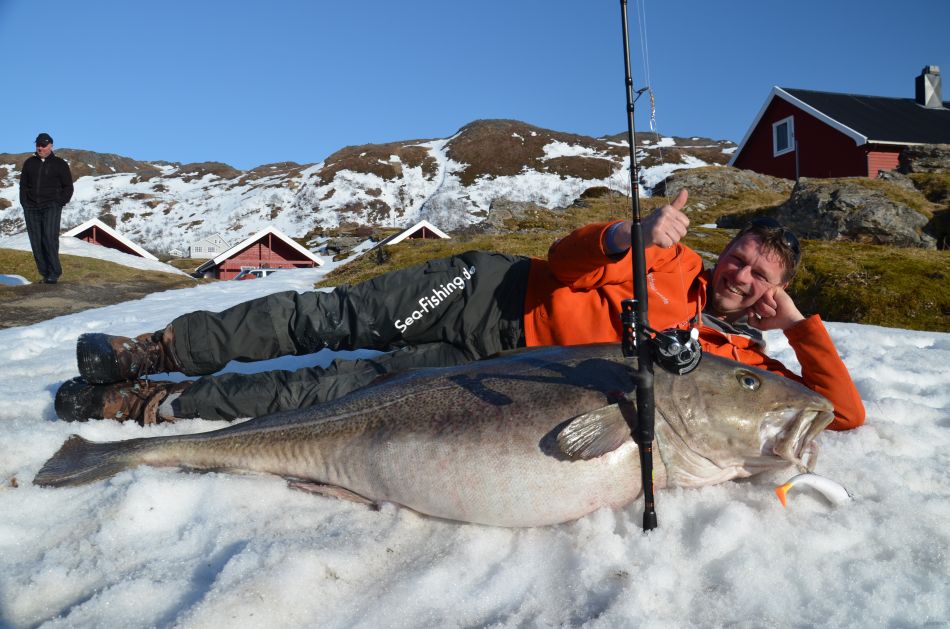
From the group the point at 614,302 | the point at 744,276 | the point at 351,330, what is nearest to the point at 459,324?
the point at 351,330

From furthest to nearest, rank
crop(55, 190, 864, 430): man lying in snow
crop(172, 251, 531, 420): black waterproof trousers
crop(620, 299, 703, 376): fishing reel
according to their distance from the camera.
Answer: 1. crop(172, 251, 531, 420): black waterproof trousers
2. crop(55, 190, 864, 430): man lying in snow
3. crop(620, 299, 703, 376): fishing reel

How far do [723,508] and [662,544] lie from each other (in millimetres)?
324

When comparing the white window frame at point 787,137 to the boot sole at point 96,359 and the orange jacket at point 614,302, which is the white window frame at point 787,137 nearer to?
the orange jacket at point 614,302

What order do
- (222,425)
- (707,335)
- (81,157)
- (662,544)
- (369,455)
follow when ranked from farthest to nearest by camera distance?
(81,157), (222,425), (707,335), (369,455), (662,544)

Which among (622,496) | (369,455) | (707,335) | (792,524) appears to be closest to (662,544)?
(622,496)

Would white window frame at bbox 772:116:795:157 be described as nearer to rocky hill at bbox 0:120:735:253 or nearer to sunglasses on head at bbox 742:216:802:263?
rocky hill at bbox 0:120:735:253

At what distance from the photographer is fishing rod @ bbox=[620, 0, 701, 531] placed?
7.47ft

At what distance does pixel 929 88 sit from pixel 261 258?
38.3 meters

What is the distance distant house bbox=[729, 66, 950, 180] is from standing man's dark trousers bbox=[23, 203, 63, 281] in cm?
2981

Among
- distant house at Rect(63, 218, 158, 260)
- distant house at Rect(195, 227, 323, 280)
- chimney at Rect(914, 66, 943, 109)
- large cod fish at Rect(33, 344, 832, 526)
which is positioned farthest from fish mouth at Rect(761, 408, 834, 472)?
chimney at Rect(914, 66, 943, 109)

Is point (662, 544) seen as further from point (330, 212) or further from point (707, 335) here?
point (330, 212)

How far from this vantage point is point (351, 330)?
3.88 metres

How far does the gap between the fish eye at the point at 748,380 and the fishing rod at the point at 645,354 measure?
218 mm

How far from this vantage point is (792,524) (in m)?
2.21
